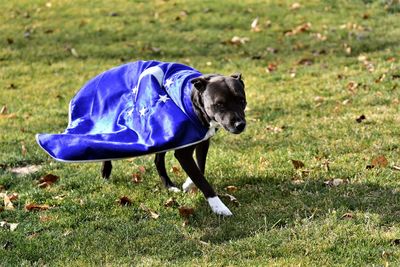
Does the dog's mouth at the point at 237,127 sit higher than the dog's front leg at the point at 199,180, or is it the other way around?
the dog's mouth at the point at 237,127

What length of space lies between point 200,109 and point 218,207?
2.57 feet

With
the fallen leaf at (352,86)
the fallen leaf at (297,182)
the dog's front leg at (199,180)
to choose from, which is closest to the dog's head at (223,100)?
the dog's front leg at (199,180)

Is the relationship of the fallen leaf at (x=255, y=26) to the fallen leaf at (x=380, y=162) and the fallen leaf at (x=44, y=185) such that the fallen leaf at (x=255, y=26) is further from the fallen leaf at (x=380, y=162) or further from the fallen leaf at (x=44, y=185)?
the fallen leaf at (x=44, y=185)

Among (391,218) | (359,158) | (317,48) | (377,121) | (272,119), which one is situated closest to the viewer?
(391,218)

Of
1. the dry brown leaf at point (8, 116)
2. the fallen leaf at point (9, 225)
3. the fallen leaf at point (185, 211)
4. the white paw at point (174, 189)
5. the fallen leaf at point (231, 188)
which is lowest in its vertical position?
the dry brown leaf at point (8, 116)

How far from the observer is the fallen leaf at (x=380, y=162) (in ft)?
19.4

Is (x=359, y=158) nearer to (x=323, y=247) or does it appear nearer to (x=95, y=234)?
(x=323, y=247)

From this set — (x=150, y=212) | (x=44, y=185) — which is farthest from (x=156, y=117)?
(x=44, y=185)

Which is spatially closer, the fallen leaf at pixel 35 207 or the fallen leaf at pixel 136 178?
the fallen leaf at pixel 35 207

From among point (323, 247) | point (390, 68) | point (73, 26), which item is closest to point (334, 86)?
point (390, 68)

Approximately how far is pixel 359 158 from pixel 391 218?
146 centimetres

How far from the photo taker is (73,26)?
13.0 metres

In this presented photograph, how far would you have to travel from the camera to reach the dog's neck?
16.1 feet

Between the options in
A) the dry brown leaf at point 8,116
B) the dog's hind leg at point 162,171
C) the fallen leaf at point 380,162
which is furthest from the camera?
the dry brown leaf at point 8,116
